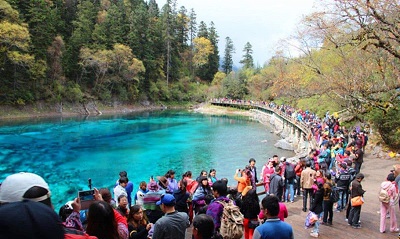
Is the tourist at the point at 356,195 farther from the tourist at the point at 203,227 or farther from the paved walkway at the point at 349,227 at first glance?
the tourist at the point at 203,227

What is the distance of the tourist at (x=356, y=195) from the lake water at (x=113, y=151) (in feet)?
25.4

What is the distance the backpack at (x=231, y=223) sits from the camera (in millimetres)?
3908

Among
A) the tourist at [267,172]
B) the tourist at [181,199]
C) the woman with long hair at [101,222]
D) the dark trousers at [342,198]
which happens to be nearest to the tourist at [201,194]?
the tourist at [181,199]

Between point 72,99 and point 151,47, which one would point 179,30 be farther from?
point 72,99

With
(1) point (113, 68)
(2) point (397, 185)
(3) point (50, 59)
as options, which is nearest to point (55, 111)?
(3) point (50, 59)

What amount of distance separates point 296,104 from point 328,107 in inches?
494

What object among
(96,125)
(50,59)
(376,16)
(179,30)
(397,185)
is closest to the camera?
(397,185)

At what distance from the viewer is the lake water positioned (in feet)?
48.9

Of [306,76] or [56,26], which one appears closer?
[306,76]

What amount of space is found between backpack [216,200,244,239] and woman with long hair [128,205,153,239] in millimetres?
1008

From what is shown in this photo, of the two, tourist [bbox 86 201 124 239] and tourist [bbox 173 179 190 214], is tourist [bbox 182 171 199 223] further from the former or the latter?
tourist [bbox 86 201 124 239]

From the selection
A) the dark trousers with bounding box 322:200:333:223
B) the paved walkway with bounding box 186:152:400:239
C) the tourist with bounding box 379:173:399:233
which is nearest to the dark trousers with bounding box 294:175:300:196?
the paved walkway with bounding box 186:152:400:239

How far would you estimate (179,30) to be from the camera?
225 feet

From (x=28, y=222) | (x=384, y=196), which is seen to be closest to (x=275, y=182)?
(x=384, y=196)
